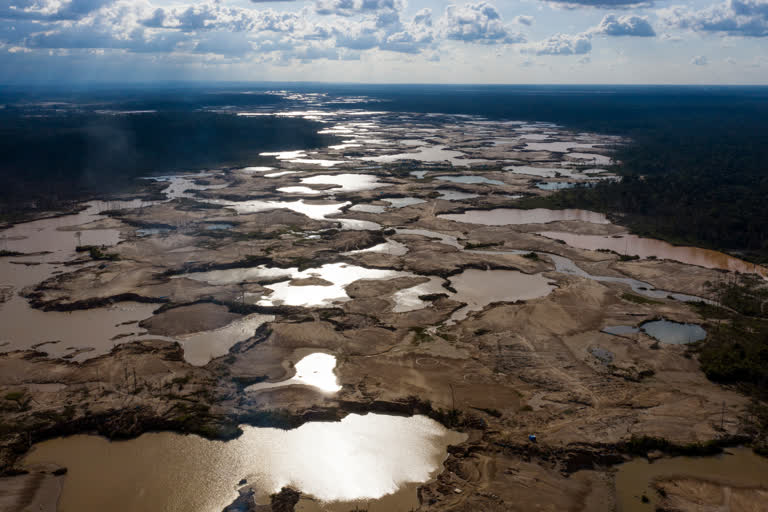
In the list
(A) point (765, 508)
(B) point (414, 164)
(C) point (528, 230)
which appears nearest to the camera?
(A) point (765, 508)

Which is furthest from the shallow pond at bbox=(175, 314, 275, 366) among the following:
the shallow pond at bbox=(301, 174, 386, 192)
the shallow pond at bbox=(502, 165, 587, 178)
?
the shallow pond at bbox=(502, 165, 587, 178)

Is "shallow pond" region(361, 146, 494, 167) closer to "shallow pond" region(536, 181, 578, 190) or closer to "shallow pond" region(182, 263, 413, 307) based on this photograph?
"shallow pond" region(536, 181, 578, 190)

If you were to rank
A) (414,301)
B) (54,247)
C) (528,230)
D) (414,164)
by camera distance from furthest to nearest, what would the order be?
1. (414,164)
2. (528,230)
3. (54,247)
4. (414,301)

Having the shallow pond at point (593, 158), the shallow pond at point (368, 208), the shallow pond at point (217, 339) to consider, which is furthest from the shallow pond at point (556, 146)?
the shallow pond at point (217, 339)

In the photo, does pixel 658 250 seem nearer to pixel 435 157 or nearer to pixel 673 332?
pixel 673 332

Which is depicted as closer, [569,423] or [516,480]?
[516,480]

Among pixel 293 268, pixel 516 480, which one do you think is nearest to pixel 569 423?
pixel 516 480

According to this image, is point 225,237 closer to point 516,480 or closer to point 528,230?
point 528,230
